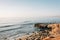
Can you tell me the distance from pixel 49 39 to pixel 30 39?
500 centimetres

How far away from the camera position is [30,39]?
651 inches

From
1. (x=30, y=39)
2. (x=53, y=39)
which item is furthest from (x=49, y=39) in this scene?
(x=30, y=39)

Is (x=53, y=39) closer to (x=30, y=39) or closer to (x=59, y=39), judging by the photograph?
(x=59, y=39)

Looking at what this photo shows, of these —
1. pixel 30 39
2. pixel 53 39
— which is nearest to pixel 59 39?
pixel 53 39

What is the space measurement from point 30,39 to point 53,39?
515 cm

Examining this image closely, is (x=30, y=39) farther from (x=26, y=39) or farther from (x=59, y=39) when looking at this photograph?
(x=59, y=39)

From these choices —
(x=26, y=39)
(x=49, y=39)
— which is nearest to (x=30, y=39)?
(x=26, y=39)

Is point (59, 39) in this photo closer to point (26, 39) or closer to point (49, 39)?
point (49, 39)

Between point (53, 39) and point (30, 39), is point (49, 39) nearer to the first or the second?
point (53, 39)

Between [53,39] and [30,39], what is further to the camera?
[30,39]

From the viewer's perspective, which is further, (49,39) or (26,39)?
(26,39)

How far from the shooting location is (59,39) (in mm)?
11406

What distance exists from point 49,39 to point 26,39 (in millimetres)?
5086

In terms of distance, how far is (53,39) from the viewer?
11.7 metres
